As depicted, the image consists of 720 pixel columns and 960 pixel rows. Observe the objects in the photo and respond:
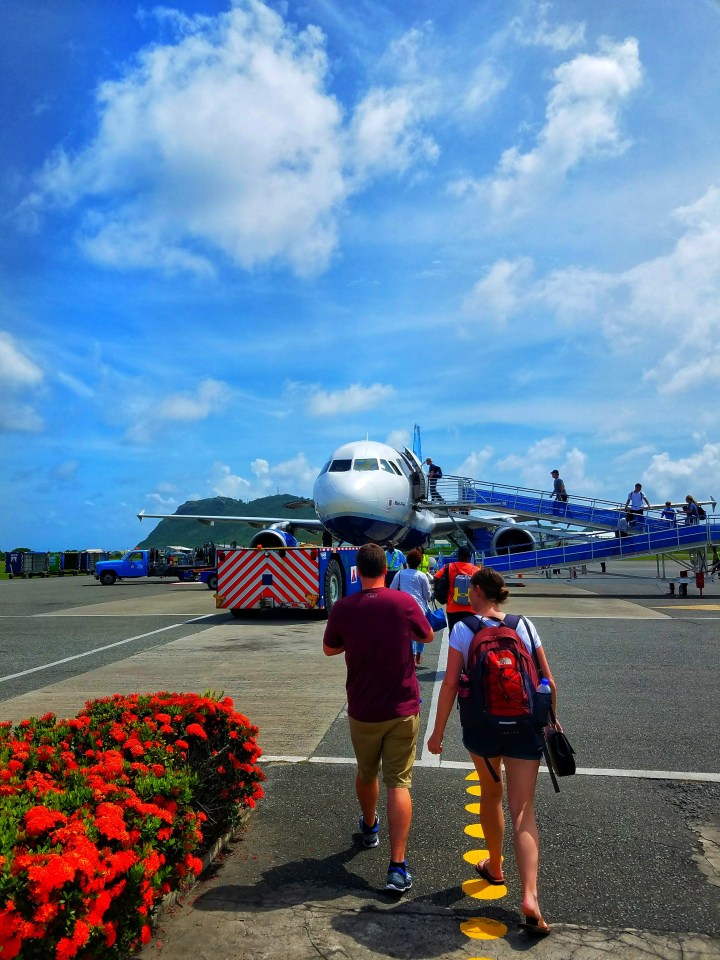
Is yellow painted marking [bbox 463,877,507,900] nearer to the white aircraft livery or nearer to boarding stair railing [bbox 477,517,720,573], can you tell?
the white aircraft livery

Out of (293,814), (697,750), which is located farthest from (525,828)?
(697,750)

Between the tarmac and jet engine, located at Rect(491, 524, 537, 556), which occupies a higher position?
jet engine, located at Rect(491, 524, 537, 556)

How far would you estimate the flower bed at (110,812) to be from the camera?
8.38 feet

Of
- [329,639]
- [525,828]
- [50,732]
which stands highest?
[329,639]

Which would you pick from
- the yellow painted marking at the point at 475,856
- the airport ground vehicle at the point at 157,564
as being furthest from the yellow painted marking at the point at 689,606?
the airport ground vehicle at the point at 157,564

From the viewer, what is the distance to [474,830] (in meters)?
4.55

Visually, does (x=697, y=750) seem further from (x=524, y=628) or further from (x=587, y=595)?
(x=587, y=595)

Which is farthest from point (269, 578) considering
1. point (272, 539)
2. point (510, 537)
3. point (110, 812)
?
point (510, 537)

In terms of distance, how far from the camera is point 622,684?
28.7ft

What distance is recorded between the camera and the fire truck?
15648 millimetres

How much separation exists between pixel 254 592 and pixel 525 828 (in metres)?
13.0

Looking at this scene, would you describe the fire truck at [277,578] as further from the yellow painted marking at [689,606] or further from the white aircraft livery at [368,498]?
the yellow painted marking at [689,606]

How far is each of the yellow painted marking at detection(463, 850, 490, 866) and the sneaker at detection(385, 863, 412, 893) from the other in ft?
1.70

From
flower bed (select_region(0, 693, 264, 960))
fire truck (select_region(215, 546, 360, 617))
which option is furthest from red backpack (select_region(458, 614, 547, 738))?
fire truck (select_region(215, 546, 360, 617))
